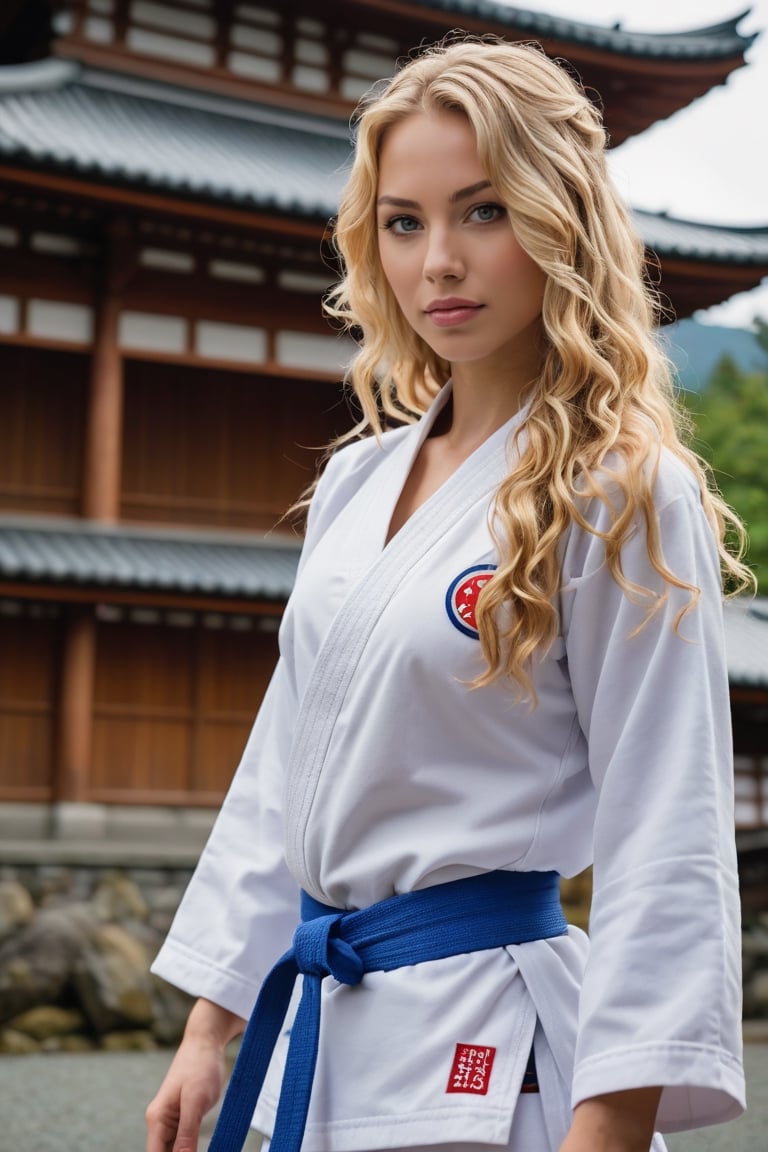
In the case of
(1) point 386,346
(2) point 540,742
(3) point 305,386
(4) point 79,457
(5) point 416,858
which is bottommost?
(5) point 416,858

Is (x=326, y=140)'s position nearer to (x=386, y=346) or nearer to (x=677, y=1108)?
(x=386, y=346)

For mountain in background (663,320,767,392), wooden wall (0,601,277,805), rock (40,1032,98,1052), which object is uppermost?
mountain in background (663,320,767,392)

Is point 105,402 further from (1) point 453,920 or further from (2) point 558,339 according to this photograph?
(1) point 453,920

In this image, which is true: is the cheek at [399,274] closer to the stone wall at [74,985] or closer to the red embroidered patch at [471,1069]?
the red embroidered patch at [471,1069]

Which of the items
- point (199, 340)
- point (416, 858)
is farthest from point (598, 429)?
point (199, 340)

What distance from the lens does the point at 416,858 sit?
1.40 meters

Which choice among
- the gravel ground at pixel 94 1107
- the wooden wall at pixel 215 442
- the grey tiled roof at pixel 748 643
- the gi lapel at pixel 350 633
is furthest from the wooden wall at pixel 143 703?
the gi lapel at pixel 350 633

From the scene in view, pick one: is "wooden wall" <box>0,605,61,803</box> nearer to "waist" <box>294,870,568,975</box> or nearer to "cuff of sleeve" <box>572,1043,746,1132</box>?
"waist" <box>294,870,568,975</box>

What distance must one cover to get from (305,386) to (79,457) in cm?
188

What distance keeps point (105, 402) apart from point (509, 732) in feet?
27.2

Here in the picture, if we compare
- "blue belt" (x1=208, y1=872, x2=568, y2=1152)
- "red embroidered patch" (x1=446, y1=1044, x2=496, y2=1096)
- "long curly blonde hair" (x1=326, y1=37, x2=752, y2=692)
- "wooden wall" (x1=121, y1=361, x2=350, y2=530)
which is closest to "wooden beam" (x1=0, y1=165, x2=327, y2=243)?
"wooden wall" (x1=121, y1=361, x2=350, y2=530)

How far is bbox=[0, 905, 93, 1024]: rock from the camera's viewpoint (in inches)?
292

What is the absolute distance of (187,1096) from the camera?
155cm

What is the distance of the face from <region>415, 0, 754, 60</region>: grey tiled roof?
10187 mm
